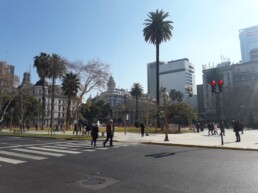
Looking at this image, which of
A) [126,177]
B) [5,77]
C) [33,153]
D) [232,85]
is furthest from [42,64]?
[232,85]

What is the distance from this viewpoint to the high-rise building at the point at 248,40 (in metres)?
165

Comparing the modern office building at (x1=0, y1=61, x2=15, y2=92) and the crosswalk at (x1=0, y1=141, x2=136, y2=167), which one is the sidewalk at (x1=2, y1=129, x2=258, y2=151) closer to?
the crosswalk at (x1=0, y1=141, x2=136, y2=167)

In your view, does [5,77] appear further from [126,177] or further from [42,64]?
[126,177]

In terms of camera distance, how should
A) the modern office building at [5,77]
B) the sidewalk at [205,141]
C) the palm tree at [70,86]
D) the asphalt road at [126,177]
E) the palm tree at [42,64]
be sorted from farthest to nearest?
the palm tree at [42,64] → the palm tree at [70,86] → the modern office building at [5,77] → the sidewalk at [205,141] → the asphalt road at [126,177]

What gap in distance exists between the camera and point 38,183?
705cm

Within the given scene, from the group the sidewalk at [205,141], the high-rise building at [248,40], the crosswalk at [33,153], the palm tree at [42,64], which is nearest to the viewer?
the crosswalk at [33,153]

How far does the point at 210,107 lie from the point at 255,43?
69181 millimetres

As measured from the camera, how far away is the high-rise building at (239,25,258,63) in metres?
165

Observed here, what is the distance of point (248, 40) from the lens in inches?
6624

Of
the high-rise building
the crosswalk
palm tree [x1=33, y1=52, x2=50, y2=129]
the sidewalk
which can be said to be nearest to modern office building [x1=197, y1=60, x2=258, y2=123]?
the high-rise building

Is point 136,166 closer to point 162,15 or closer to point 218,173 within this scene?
point 218,173

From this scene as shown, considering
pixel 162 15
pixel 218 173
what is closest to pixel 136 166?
pixel 218 173

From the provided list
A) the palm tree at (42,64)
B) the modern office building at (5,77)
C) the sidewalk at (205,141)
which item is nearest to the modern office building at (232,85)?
the palm tree at (42,64)

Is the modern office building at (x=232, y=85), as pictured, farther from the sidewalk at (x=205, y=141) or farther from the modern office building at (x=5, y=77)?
the modern office building at (x=5, y=77)
